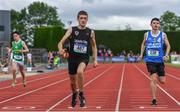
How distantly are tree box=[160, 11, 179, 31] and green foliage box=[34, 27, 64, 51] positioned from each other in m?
73.5

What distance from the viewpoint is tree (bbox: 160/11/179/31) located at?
156000mm

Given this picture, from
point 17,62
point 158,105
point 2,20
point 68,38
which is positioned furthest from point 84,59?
point 2,20

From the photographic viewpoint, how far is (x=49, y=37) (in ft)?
276

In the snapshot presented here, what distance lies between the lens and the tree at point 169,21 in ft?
512

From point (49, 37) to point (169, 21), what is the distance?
78.0 metres

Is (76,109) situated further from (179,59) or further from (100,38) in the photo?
(100,38)

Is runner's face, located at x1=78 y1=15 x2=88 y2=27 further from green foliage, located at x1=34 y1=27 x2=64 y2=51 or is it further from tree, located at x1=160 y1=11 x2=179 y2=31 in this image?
tree, located at x1=160 y1=11 x2=179 y2=31

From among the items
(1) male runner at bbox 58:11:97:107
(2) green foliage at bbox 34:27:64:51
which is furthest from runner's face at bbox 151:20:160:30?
(2) green foliage at bbox 34:27:64:51

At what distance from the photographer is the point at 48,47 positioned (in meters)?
82.8

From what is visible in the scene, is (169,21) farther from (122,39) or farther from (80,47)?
(80,47)

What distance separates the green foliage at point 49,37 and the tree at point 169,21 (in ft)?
241

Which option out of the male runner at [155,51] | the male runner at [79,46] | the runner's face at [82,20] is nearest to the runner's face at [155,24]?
the male runner at [155,51]

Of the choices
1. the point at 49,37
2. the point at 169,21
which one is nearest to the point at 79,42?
the point at 49,37

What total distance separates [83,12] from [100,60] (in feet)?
215
